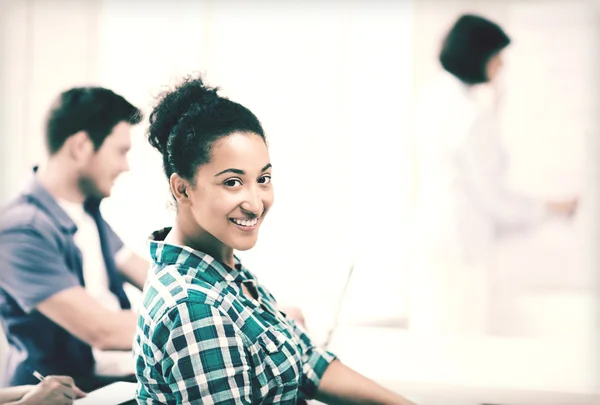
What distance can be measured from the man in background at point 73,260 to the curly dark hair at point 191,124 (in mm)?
618

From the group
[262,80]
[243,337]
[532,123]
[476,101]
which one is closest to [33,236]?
[262,80]

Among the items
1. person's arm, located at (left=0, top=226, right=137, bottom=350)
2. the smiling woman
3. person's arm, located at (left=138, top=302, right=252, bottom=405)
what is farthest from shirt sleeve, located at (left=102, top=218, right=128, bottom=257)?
person's arm, located at (left=138, top=302, right=252, bottom=405)

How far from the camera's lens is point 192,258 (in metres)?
1.07

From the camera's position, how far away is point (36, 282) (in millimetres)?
1595

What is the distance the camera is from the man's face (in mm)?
1687

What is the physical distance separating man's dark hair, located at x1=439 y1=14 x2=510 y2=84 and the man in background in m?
0.87

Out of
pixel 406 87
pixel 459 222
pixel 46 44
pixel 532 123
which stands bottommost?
pixel 459 222

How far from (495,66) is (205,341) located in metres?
1.16

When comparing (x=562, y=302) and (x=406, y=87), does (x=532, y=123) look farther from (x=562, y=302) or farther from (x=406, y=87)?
(x=562, y=302)

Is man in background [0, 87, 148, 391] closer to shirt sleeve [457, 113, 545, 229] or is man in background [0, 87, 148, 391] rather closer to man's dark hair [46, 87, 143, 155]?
man's dark hair [46, 87, 143, 155]

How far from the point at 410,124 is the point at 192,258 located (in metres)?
0.84

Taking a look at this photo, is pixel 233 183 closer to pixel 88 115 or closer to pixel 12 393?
pixel 88 115

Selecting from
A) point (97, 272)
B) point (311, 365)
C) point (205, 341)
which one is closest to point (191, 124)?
point (205, 341)

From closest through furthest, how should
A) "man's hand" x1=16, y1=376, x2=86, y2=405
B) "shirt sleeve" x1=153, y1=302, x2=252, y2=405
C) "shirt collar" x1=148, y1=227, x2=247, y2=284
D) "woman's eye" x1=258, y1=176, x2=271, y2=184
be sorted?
"shirt sleeve" x1=153, y1=302, x2=252, y2=405 < "shirt collar" x1=148, y1=227, x2=247, y2=284 < "woman's eye" x1=258, y1=176, x2=271, y2=184 < "man's hand" x1=16, y1=376, x2=86, y2=405
